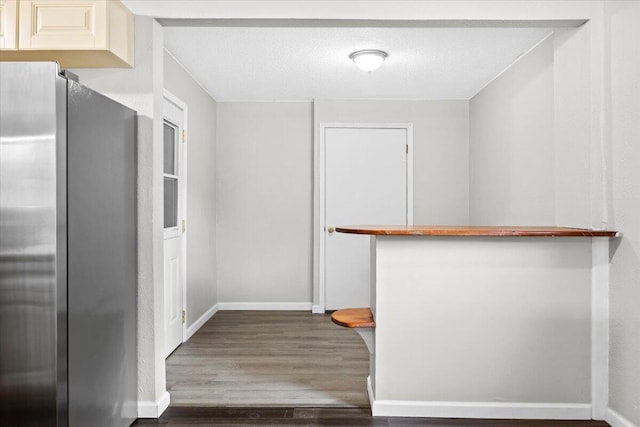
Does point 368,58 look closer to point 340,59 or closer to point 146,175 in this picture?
point 340,59

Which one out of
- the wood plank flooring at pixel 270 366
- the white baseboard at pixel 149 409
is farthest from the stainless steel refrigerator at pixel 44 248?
the wood plank flooring at pixel 270 366

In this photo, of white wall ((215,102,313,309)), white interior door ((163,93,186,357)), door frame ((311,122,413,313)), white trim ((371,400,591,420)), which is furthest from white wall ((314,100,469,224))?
white trim ((371,400,591,420))

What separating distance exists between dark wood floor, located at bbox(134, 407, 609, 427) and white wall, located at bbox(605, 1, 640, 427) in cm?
32

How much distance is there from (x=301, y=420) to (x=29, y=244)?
5.13 ft

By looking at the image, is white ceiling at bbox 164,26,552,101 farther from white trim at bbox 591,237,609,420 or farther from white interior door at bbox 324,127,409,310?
white trim at bbox 591,237,609,420

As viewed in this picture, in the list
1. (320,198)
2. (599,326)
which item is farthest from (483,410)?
(320,198)

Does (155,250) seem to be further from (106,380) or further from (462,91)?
(462,91)

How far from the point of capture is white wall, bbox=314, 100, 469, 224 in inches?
185

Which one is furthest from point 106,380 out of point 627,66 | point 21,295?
point 627,66

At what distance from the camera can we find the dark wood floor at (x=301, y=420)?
7.55 ft

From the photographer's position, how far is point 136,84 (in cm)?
235

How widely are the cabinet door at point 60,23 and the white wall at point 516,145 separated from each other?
9.08 ft

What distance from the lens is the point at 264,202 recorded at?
4.80m

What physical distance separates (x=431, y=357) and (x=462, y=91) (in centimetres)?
298
